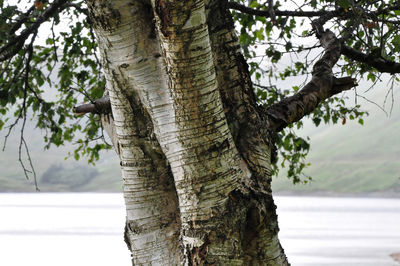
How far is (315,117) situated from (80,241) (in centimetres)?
3070

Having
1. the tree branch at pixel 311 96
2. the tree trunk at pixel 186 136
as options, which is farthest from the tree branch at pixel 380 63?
the tree trunk at pixel 186 136

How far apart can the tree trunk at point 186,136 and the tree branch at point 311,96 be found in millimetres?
391

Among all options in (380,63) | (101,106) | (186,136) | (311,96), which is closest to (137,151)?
(186,136)

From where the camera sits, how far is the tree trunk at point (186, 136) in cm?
292

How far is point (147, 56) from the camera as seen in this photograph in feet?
10.8

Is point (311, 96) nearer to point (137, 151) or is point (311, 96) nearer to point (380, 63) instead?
point (380, 63)

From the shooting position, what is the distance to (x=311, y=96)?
4.21m

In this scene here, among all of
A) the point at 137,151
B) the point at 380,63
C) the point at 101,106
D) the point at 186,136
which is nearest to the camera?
the point at 186,136

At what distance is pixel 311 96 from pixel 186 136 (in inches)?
60.1

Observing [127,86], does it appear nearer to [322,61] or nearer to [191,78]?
[191,78]

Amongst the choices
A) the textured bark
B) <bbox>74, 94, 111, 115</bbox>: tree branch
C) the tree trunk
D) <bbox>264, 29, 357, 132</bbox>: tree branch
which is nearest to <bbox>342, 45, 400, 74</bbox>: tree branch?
<bbox>264, 29, 357, 132</bbox>: tree branch

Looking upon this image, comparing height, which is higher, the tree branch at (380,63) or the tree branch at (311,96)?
the tree branch at (380,63)

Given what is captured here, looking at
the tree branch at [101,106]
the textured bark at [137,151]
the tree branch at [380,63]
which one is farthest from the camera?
the tree branch at [380,63]

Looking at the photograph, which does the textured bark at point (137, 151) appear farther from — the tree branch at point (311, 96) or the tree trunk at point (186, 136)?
the tree branch at point (311, 96)
